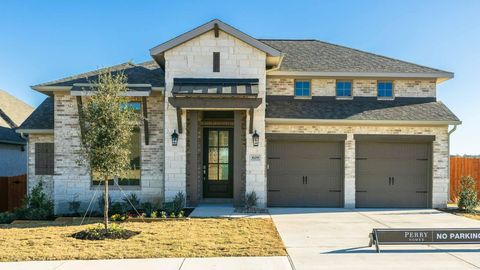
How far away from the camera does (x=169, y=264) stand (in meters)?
6.55

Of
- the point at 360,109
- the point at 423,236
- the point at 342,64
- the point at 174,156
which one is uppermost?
the point at 342,64

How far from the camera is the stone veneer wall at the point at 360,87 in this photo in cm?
1423

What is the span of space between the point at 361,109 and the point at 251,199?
5.48m

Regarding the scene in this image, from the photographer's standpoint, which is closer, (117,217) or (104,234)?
(104,234)

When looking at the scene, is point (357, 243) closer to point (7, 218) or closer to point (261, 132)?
point (261, 132)

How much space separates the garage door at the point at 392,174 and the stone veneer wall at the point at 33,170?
11.6m

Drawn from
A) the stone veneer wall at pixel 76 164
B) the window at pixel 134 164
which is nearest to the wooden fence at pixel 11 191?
the stone veneer wall at pixel 76 164

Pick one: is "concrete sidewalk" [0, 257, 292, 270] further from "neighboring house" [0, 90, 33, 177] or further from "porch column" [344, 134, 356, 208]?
"neighboring house" [0, 90, 33, 177]

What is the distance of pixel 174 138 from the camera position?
12.6 m

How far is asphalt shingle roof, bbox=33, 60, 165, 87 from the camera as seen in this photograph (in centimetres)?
1323

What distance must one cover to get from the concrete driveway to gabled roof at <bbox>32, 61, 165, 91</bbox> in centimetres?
663

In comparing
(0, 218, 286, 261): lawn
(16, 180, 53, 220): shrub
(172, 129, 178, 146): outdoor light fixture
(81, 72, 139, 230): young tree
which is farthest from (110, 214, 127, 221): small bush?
(172, 129, 178, 146): outdoor light fixture

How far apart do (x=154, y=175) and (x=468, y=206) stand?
11.3 meters

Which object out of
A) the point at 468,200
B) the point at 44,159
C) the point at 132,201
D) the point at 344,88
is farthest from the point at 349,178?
the point at 44,159
